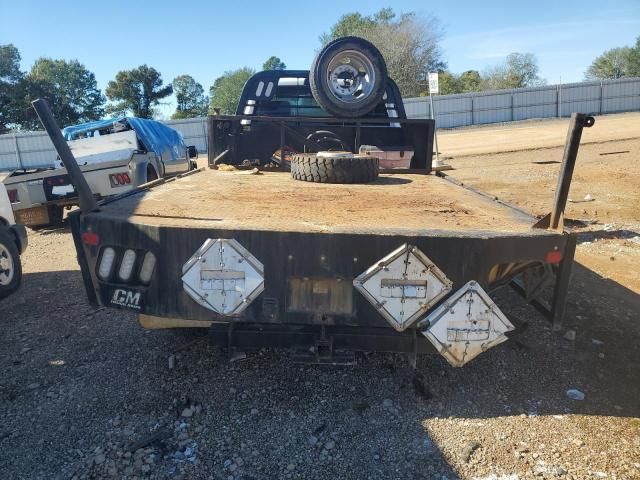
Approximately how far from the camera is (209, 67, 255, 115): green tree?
176 feet

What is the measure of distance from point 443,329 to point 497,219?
2.33 feet

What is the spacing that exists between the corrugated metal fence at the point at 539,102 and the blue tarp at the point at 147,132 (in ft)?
72.9

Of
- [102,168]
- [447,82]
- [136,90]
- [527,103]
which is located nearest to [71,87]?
[136,90]

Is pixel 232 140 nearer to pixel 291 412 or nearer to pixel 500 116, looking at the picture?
pixel 291 412

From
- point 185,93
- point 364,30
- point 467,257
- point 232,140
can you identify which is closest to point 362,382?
point 467,257

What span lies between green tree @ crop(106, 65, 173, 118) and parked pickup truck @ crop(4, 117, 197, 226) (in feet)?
132

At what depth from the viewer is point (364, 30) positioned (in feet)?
151

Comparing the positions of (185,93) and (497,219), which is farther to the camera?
(185,93)

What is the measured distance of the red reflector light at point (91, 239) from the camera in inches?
95.7

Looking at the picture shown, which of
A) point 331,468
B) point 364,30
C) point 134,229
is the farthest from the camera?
point 364,30

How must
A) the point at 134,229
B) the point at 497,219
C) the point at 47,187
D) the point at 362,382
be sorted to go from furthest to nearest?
the point at 47,187 < the point at 362,382 < the point at 497,219 < the point at 134,229

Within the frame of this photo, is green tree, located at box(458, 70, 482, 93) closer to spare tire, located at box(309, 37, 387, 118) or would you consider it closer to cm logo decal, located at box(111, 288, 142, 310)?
spare tire, located at box(309, 37, 387, 118)

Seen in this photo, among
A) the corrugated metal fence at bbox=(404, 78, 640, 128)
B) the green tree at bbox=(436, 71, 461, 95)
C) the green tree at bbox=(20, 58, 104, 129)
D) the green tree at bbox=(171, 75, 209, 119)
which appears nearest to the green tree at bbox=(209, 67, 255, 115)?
the green tree at bbox=(171, 75, 209, 119)

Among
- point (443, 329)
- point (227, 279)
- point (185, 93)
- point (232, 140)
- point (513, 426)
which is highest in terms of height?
point (185, 93)
